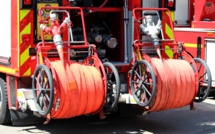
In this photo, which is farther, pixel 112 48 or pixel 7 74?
pixel 112 48

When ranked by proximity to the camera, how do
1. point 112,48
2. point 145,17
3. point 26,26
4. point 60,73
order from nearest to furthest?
point 60,73 → point 26,26 → point 145,17 → point 112,48

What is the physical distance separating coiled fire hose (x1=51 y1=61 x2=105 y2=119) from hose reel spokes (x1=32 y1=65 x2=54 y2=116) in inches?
4.5

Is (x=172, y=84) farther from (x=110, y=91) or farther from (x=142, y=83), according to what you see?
(x=110, y=91)

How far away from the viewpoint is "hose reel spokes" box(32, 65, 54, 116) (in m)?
6.03

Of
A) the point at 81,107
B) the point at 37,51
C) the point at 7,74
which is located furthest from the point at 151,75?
the point at 7,74

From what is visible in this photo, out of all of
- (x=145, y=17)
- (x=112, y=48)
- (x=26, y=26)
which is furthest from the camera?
(x=112, y=48)

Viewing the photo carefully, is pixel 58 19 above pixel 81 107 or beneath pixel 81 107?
above

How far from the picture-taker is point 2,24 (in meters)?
7.19

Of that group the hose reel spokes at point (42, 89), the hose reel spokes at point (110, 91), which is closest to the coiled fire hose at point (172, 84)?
the hose reel spokes at point (110, 91)

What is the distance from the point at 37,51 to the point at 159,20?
1894mm

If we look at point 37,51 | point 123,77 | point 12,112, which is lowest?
point 12,112

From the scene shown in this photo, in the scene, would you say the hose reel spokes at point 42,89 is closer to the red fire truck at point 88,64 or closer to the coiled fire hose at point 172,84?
the red fire truck at point 88,64

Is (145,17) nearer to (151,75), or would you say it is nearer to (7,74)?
(151,75)

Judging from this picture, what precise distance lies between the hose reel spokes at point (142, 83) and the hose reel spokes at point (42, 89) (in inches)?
49.2
